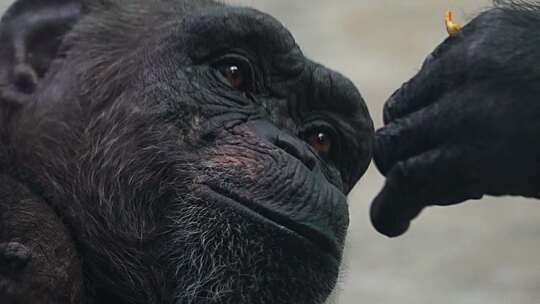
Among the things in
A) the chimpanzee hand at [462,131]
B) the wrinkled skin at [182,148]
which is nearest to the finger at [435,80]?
the chimpanzee hand at [462,131]

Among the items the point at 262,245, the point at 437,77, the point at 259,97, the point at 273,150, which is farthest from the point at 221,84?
the point at 437,77

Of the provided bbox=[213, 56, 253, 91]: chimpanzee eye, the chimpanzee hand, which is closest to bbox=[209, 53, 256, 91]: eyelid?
bbox=[213, 56, 253, 91]: chimpanzee eye

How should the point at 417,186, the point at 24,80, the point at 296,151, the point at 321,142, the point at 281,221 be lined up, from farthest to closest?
1. the point at 321,142
2. the point at 24,80
3. the point at 296,151
4. the point at 281,221
5. the point at 417,186

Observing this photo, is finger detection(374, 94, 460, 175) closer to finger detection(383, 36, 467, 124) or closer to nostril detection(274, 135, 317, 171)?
finger detection(383, 36, 467, 124)

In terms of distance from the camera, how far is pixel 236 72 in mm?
3174

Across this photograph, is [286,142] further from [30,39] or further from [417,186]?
[30,39]

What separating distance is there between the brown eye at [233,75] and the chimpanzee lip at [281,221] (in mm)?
409

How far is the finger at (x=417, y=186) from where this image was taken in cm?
252

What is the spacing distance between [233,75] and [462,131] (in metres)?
0.83

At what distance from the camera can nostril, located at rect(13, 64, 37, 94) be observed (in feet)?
10.3

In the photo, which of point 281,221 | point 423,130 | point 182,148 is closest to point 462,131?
point 423,130

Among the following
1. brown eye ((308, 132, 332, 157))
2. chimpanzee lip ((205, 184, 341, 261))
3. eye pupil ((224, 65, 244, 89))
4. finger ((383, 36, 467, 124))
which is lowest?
brown eye ((308, 132, 332, 157))

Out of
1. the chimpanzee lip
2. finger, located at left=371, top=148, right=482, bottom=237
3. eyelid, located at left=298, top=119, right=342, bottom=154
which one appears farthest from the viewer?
eyelid, located at left=298, top=119, right=342, bottom=154

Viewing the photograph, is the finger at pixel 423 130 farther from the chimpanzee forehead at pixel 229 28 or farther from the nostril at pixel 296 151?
the chimpanzee forehead at pixel 229 28
